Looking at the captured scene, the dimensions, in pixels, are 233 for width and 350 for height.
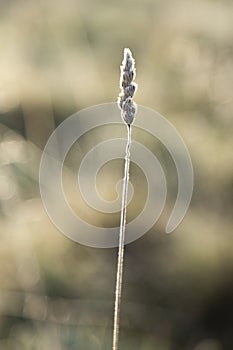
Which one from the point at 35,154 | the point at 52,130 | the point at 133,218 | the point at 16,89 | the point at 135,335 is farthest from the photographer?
the point at 16,89

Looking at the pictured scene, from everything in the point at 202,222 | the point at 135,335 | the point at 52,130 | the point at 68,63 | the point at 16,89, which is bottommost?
the point at 135,335

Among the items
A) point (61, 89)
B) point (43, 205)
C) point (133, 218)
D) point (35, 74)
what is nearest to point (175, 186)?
point (133, 218)

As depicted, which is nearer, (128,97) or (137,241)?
(128,97)

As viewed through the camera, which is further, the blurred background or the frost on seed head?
the blurred background

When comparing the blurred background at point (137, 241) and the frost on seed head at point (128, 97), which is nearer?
the frost on seed head at point (128, 97)

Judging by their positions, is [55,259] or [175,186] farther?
[175,186]

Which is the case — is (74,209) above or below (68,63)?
below

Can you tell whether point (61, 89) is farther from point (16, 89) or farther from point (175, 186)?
point (175, 186)

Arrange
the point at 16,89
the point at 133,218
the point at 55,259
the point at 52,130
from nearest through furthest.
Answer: the point at 55,259
the point at 133,218
the point at 52,130
the point at 16,89
